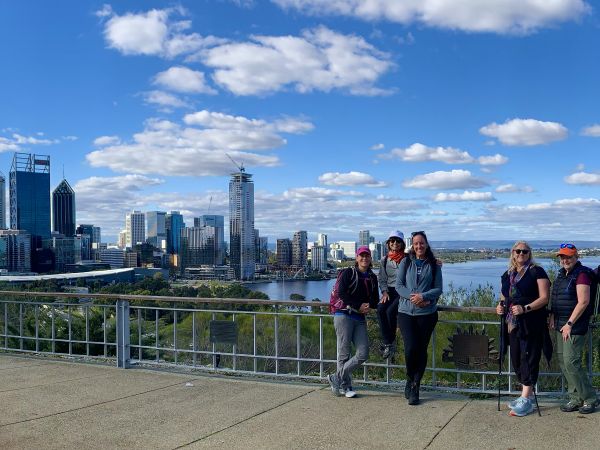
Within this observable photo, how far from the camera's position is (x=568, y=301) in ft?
17.5

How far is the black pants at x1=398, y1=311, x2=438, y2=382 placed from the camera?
5.89 metres

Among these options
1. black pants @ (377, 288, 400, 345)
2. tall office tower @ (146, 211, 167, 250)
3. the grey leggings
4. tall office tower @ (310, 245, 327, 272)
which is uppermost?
tall office tower @ (146, 211, 167, 250)

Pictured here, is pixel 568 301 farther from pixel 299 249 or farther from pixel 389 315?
pixel 299 249

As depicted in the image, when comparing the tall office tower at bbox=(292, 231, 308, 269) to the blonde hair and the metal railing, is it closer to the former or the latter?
the metal railing

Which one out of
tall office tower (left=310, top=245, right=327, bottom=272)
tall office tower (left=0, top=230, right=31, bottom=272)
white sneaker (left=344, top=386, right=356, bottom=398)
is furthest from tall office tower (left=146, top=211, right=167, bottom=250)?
white sneaker (left=344, top=386, right=356, bottom=398)

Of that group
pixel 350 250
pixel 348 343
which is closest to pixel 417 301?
pixel 348 343

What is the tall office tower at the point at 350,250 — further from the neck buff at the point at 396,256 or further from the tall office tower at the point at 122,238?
the tall office tower at the point at 122,238

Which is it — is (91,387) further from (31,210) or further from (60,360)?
(31,210)

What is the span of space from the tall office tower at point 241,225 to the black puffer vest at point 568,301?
63.3 metres

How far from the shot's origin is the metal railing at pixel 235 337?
6.87 meters

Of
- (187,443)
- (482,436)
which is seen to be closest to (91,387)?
(187,443)

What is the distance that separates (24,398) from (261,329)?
638 centimetres

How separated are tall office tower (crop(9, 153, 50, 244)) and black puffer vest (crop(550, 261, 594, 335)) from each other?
391ft

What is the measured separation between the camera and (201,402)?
622 centimetres
